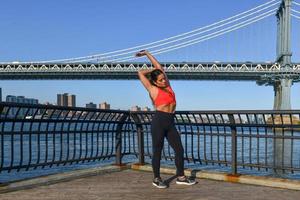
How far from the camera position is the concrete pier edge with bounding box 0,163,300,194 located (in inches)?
206

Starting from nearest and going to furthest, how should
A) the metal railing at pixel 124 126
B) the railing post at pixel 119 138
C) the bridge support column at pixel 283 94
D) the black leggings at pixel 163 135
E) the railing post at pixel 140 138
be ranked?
the black leggings at pixel 163 135 → the metal railing at pixel 124 126 → the railing post at pixel 140 138 → the railing post at pixel 119 138 → the bridge support column at pixel 283 94

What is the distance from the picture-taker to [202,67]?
201 feet

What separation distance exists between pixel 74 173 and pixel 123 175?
636 millimetres

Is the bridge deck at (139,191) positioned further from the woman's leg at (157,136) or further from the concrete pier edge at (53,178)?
the woman's leg at (157,136)

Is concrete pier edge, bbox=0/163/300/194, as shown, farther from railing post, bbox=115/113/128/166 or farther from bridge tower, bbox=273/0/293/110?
bridge tower, bbox=273/0/293/110

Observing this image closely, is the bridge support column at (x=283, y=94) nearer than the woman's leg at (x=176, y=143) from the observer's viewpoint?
No

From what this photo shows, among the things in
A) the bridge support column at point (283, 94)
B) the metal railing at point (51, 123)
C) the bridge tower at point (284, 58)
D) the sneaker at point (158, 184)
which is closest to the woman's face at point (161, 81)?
the sneaker at point (158, 184)

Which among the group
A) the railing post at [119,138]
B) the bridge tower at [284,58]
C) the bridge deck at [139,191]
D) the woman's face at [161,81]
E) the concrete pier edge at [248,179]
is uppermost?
the bridge tower at [284,58]

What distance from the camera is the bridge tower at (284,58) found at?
59.0 meters

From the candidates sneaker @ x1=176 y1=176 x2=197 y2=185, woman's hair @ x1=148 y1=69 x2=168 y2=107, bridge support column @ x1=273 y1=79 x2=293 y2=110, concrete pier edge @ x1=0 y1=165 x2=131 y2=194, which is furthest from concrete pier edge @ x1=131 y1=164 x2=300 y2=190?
bridge support column @ x1=273 y1=79 x2=293 y2=110

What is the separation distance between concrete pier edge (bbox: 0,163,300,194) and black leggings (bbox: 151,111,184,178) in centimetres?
69

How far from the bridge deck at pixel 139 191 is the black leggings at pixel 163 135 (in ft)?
0.91

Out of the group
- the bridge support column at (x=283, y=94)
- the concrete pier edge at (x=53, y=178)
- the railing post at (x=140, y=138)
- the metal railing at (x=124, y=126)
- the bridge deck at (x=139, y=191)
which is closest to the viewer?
the bridge deck at (x=139, y=191)

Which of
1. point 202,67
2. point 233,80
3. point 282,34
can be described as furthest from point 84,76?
point 282,34
